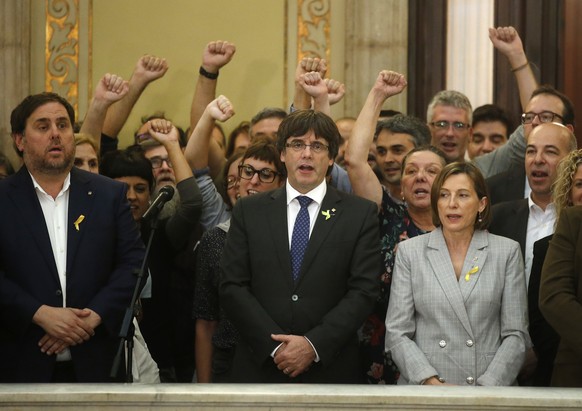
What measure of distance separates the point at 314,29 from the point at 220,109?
75.2 inches

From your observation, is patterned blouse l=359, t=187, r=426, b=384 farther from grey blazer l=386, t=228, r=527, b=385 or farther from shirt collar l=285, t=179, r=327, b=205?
shirt collar l=285, t=179, r=327, b=205

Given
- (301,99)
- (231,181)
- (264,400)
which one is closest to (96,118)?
(231,181)

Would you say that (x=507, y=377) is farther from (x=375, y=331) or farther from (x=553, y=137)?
(x=553, y=137)

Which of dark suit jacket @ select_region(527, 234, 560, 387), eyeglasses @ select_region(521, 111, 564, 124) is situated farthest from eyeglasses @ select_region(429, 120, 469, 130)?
dark suit jacket @ select_region(527, 234, 560, 387)

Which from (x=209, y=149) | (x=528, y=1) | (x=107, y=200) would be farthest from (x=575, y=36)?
(x=107, y=200)

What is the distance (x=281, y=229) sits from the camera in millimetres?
4605

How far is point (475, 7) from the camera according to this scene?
7402mm

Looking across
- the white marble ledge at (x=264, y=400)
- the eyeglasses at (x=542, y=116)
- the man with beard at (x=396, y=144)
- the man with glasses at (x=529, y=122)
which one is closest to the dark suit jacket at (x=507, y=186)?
the man with glasses at (x=529, y=122)

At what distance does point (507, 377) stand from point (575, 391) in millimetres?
585

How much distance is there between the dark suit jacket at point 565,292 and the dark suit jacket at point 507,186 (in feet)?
3.13

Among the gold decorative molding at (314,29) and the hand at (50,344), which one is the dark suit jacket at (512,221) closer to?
the hand at (50,344)

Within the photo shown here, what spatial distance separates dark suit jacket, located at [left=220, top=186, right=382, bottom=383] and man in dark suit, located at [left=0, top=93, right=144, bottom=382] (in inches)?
17.7

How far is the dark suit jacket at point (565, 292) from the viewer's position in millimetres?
4238

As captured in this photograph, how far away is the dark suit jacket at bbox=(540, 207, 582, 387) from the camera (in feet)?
13.9
